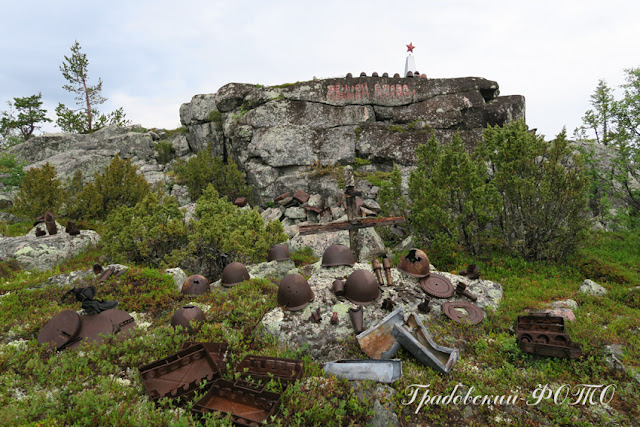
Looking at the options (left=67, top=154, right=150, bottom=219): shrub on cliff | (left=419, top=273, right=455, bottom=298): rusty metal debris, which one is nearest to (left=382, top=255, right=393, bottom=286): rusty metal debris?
(left=419, top=273, right=455, bottom=298): rusty metal debris

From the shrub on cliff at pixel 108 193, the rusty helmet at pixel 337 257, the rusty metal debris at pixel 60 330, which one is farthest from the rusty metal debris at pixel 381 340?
the shrub on cliff at pixel 108 193

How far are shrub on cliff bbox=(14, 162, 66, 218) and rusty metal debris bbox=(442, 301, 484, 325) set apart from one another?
19895mm

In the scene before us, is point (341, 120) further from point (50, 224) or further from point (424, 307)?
point (50, 224)

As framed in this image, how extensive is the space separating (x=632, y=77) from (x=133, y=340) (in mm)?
25271

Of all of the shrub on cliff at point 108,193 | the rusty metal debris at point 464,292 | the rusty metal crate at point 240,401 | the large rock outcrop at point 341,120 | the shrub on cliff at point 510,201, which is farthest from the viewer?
the large rock outcrop at point 341,120

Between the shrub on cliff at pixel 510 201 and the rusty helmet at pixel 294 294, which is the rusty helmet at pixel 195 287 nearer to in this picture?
the rusty helmet at pixel 294 294

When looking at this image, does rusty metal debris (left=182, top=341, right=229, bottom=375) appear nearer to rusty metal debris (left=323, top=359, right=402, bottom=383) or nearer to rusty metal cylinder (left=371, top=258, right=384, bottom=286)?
rusty metal debris (left=323, top=359, right=402, bottom=383)

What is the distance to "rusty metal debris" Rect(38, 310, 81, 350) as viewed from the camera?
214 inches

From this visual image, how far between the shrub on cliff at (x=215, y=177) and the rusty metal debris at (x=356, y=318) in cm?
1501

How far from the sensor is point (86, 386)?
13.9 feet

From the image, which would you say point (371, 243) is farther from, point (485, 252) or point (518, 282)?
point (518, 282)

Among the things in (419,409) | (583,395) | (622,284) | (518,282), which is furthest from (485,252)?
(419,409)

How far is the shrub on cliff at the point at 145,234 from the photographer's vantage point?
37.2ft

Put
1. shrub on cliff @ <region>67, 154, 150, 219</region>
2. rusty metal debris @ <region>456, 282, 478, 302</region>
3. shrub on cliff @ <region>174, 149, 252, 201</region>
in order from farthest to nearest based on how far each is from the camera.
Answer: shrub on cliff @ <region>174, 149, 252, 201</region> → shrub on cliff @ <region>67, 154, 150, 219</region> → rusty metal debris @ <region>456, 282, 478, 302</region>
